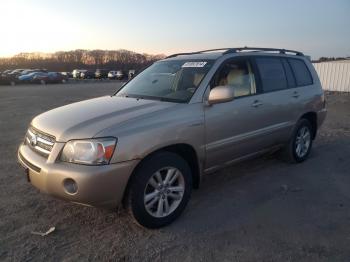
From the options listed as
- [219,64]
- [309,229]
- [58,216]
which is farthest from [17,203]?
[309,229]

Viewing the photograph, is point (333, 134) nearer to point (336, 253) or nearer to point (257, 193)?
point (257, 193)

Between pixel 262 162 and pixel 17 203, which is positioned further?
pixel 262 162

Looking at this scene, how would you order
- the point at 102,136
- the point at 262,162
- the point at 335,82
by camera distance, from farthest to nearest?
the point at 335,82 < the point at 262,162 < the point at 102,136

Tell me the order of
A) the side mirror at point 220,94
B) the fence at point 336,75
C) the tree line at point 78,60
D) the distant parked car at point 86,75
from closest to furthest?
the side mirror at point 220,94
the fence at point 336,75
the distant parked car at point 86,75
the tree line at point 78,60

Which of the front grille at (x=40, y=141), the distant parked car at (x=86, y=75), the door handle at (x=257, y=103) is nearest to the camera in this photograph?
the front grille at (x=40, y=141)

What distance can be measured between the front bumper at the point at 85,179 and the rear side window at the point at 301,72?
12.1 feet

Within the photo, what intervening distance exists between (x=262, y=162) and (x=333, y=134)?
3383 millimetres

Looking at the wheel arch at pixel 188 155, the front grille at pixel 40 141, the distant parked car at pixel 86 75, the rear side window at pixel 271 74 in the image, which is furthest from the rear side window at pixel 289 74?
the distant parked car at pixel 86 75

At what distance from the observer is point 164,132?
3520 millimetres

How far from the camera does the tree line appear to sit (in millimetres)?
89000

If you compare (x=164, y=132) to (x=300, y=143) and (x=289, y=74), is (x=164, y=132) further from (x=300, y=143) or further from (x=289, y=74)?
(x=300, y=143)

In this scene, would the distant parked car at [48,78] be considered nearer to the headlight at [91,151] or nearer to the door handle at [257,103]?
the door handle at [257,103]

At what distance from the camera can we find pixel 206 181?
16.7ft

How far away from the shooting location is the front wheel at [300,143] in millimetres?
5770
